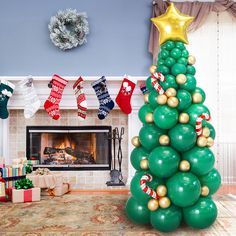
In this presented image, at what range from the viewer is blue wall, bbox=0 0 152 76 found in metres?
4.14

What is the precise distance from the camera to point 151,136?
2441mm

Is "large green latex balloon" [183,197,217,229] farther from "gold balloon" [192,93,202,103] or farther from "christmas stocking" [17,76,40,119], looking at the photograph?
"christmas stocking" [17,76,40,119]

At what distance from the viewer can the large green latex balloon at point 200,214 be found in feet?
7.72

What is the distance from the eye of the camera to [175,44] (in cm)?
259

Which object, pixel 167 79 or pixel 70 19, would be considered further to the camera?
pixel 70 19

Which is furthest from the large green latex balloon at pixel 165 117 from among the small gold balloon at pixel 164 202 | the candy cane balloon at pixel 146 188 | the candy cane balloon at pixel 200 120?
the small gold balloon at pixel 164 202

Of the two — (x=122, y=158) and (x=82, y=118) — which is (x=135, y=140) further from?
(x=122, y=158)

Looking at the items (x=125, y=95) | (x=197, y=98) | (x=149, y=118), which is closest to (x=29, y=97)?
(x=125, y=95)

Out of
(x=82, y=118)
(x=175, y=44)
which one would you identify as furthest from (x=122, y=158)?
(x=175, y=44)

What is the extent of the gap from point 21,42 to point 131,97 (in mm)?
1474

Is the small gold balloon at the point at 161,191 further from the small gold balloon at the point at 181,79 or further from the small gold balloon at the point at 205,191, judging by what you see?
the small gold balloon at the point at 181,79

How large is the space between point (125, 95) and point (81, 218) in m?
1.65

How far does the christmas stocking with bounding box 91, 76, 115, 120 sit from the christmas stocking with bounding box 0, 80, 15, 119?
951 millimetres

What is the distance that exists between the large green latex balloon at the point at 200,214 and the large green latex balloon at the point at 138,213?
275 millimetres
